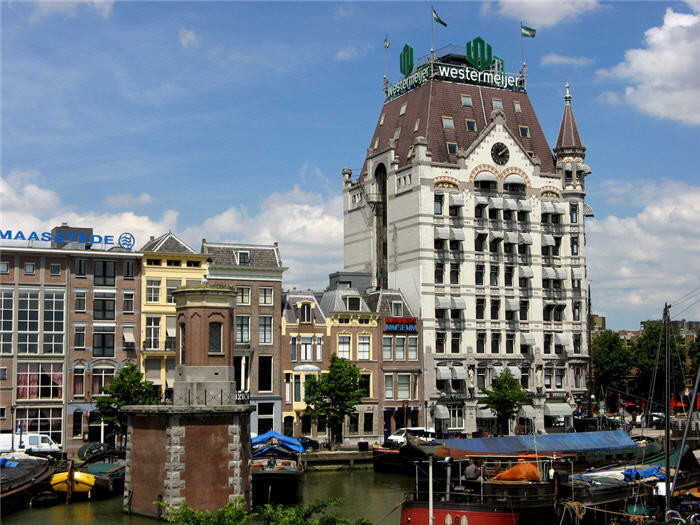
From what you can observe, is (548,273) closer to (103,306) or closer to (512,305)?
(512,305)

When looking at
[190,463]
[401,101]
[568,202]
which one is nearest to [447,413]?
[568,202]

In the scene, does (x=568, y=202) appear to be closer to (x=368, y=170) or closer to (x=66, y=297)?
(x=368, y=170)

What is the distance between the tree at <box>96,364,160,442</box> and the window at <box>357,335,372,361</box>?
953 inches

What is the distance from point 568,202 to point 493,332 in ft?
57.9

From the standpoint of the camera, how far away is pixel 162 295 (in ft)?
284

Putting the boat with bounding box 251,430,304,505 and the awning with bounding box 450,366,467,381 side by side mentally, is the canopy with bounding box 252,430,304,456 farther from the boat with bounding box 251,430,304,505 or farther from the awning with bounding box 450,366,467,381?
the awning with bounding box 450,366,467,381

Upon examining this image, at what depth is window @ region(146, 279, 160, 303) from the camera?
283ft

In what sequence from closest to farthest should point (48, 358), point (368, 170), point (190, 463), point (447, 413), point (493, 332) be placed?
point (190, 463) → point (48, 358) → point (447, 413) → point (493, 332) → point (368, 170)

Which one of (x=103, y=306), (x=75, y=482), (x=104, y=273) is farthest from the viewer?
(x=104, y=273)

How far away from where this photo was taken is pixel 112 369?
84375 mm

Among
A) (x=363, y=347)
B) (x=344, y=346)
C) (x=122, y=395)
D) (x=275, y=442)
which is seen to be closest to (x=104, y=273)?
(x=122, y=395)

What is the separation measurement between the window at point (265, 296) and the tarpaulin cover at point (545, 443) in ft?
99.3

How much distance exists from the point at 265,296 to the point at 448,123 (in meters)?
31.0

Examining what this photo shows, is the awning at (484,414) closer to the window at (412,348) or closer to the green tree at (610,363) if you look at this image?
the window at (412,348)
